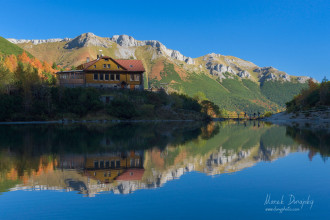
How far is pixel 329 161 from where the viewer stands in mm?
15391

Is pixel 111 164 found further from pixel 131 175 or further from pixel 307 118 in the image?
pixel 307 118

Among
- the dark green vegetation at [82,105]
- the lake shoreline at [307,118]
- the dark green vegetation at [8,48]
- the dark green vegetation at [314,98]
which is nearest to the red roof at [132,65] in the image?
the dark green vegetation at [82,105]

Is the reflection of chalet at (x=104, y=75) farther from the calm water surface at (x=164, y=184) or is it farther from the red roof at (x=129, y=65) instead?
the calm water surface at (x=164, y=184)

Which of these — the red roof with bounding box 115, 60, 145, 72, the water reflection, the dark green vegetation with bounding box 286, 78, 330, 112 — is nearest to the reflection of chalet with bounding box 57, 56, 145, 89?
the red roof with bounding box 115, 60, 145, 72

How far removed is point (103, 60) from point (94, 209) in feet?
206

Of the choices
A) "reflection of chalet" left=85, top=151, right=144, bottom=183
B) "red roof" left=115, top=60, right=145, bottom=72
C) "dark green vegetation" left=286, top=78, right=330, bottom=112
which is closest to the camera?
"reflection of chalet" left=85, top=151, right=144, bottom=183

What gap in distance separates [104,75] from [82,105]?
43.6ft

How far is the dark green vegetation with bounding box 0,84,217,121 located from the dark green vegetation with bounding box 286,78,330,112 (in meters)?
25.8

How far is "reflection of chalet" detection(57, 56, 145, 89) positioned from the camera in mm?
66938

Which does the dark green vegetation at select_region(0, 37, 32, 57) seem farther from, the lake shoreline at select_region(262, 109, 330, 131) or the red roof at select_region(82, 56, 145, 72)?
the lake shoreline at select_region(262, 109, 330, 131)

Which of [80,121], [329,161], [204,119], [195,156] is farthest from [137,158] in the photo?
[204,119]

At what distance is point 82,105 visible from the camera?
56.9m

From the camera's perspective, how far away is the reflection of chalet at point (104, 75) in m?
66.9

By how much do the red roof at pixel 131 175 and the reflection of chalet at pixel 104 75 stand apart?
56292 mm
